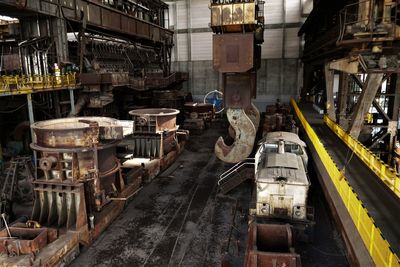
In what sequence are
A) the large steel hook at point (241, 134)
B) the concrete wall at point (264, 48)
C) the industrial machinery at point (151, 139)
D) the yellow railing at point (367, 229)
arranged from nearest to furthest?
the yellow railing at point (367, 229)
the large steel hook at point (241, 134)
the industrial machinery at point (151, 139)
the concrete wall at point (264, 48)

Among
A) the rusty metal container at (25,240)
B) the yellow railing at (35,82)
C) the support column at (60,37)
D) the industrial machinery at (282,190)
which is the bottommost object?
the rusty metal container at (25,240)

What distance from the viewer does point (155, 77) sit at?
2195 centimetres

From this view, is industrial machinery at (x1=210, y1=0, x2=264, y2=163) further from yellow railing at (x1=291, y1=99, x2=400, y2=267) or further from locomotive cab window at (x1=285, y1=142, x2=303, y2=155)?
yellow railing at (x1=291, y1=99, x2=400, y2=267)

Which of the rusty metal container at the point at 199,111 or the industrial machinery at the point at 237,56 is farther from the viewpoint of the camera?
the rusty metal container at the point at 199,111

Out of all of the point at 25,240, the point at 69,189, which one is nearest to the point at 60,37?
the point at 69,189

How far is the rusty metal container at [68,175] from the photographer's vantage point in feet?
23.9

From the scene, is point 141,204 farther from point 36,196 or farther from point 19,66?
point 19,66

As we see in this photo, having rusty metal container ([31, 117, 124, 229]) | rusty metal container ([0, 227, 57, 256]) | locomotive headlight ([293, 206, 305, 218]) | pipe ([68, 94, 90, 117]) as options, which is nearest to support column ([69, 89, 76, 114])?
pipe ([68, 94, 90, 117])

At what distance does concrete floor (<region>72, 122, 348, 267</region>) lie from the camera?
6.78 m

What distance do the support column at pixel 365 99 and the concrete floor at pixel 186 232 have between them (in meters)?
2.45

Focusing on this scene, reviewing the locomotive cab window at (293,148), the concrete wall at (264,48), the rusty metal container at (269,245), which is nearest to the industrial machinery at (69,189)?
the rusty metal container at (269,245)

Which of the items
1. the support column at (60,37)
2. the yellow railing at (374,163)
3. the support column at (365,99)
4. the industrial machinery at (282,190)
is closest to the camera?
the yellow railing at (374,163)

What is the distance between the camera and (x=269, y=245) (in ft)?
19.5

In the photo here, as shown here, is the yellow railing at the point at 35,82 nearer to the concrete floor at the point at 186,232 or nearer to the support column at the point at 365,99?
the concrete floor at the point at 186,232
